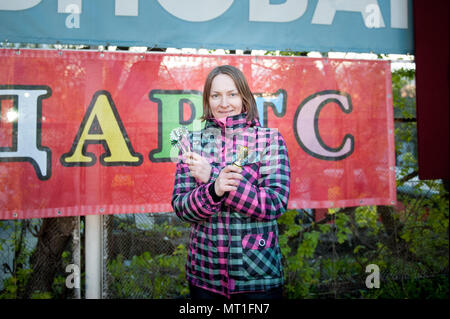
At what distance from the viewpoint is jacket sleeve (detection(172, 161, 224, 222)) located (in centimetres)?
168

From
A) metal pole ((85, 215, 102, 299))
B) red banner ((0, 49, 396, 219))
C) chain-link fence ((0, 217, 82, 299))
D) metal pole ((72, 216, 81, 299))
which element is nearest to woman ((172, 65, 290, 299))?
red banner ((0, 49, 396, 219))

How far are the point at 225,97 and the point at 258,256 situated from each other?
0.98 metres

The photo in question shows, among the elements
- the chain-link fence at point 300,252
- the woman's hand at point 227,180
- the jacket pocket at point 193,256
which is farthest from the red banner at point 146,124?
the woman's hand at point 227,180

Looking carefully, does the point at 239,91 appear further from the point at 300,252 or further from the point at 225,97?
the point at 300,252

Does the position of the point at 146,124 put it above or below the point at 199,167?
above

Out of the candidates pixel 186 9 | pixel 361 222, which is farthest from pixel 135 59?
pixel 361 222

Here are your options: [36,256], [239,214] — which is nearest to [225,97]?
[239,214]

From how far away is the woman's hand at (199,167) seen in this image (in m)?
1.76

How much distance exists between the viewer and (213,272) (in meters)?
1.79

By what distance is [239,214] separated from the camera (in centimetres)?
181

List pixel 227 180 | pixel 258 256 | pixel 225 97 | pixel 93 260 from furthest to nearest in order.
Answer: pixel 93 260
pixel 225 97
pixel 258 256
pixel 227 180

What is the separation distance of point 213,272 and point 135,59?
2064 millimetres

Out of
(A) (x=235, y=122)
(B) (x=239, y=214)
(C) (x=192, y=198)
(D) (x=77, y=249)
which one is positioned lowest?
(D) (x=77, y=249)

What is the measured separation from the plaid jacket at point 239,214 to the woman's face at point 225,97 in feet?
0.27
